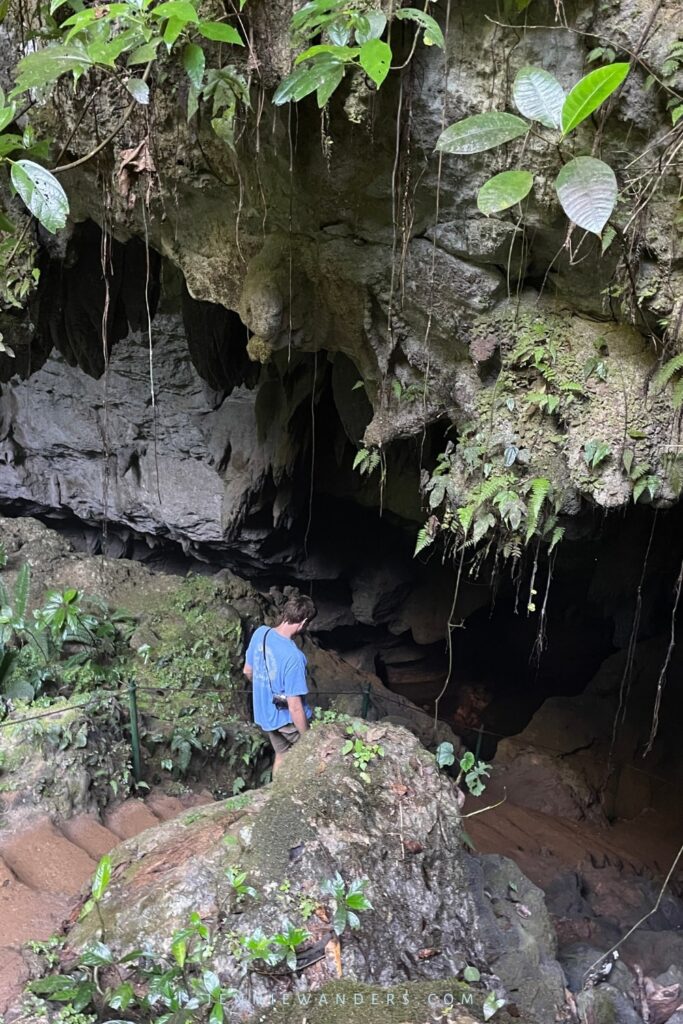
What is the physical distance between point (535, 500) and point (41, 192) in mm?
2412

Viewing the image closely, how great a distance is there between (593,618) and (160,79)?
9179 mm

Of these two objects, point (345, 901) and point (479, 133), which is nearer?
point (479, 133)

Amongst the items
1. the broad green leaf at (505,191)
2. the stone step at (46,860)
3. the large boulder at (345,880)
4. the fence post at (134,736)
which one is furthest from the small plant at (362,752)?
the broad green leaf at (505,191)

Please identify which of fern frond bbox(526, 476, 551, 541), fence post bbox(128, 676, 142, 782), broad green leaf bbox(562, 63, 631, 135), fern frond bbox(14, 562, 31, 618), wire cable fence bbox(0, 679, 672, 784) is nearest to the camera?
broad green leaf bbox(562, 63, 631, 135)

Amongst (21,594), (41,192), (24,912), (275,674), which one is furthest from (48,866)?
(41,192)

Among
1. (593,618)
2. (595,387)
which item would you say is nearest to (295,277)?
(595,387)

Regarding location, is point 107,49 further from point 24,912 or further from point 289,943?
point 24,912

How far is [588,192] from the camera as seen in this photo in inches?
78.7

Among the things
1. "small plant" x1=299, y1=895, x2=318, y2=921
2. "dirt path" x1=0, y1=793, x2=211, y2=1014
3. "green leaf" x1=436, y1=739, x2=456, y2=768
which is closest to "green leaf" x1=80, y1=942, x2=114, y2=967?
"dirt path" x1=0, y1=793, x2=211, y2=1014

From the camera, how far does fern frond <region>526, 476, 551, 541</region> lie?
3.24m

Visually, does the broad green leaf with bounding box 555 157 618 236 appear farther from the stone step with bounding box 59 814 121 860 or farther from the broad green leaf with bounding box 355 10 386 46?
the stone step with bounding box 59 814 121 860

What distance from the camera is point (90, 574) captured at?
6621mm

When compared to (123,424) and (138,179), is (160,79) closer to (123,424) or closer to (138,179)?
(138,179)

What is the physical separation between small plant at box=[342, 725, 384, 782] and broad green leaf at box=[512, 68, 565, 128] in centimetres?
253
